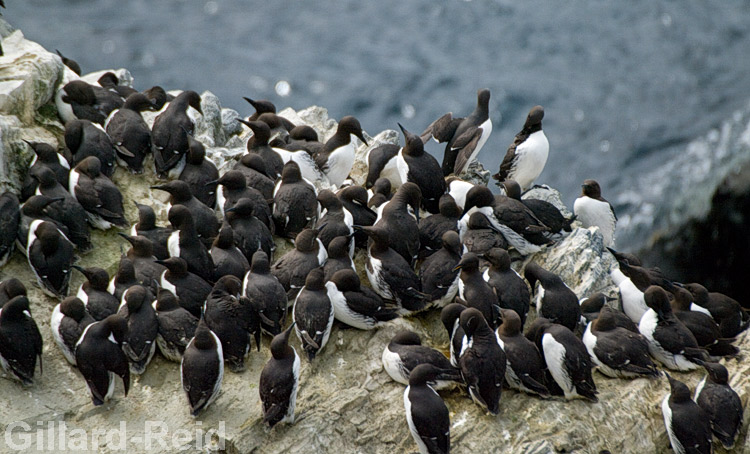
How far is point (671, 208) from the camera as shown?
15.2m

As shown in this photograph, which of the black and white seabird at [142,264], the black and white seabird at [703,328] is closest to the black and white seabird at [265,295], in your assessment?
the black and white seabird at [142,264]

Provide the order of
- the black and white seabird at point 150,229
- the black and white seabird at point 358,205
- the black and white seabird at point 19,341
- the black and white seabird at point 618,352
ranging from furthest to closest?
the black and white seabird at point 358,205, the black and white seabird at point 150,229, the black and white seabird at point 618,352, the black and white seabird at point 19,341

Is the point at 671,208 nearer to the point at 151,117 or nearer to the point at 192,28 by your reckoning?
the point at 151,117

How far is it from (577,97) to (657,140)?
2719 mm

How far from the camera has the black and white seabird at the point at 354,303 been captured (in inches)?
300

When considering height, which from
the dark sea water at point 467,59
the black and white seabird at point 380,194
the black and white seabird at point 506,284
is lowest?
the dark sea water at point 467,59

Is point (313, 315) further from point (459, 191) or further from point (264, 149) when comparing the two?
point (264, 149)

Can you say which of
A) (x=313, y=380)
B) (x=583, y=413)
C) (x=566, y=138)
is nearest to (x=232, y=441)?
(x=313, y=380)

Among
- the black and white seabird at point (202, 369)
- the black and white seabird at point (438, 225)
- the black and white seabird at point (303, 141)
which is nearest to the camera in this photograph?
the black and white seabird at point (202, 369)

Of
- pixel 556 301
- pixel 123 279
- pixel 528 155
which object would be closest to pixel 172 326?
pixel 123 279

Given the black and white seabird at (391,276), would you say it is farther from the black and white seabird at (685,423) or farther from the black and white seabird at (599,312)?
the black and white seabird at (685,423)

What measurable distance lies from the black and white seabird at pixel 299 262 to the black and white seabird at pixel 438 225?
112 centimetres

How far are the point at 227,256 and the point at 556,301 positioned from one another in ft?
10.6

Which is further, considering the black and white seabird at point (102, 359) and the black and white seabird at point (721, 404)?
the black and white seabird at point (721, 404)
